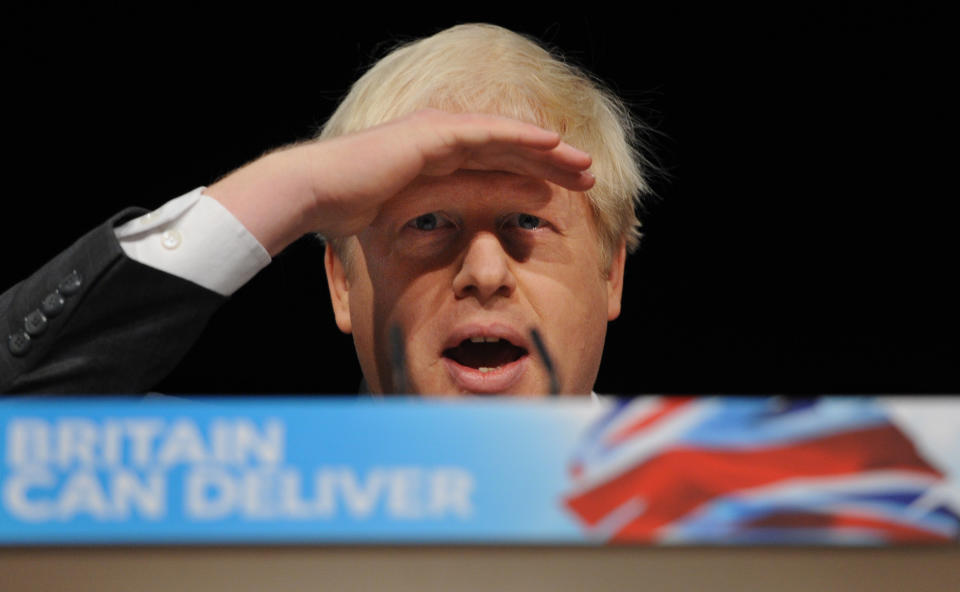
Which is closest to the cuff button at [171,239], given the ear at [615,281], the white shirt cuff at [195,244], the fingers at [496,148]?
the white shirt cuff at [195,244]

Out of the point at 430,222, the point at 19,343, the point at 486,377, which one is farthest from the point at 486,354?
the point at 19,343

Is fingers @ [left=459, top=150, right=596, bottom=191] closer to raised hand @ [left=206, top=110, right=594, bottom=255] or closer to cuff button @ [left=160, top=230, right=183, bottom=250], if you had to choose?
raised hand @ [left=206, top=110, right=594, bottom=255]

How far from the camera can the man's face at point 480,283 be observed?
123 centimetres

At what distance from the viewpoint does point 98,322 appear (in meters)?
0.99

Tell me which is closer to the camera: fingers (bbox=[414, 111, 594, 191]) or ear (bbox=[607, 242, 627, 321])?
fingers (bbox=[414, 111, 594, 191])

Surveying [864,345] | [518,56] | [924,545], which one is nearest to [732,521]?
[924,545]

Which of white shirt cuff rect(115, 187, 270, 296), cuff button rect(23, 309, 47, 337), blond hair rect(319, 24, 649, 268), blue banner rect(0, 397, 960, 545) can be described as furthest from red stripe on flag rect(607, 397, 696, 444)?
blond hair rect(319, 24, 649, 268)

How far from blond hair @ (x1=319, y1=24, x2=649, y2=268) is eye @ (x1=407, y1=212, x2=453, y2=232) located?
145 mm

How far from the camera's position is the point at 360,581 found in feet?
1.97

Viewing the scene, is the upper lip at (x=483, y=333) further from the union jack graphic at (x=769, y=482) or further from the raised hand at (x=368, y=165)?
the union jack graphic at (x=769, y=482)

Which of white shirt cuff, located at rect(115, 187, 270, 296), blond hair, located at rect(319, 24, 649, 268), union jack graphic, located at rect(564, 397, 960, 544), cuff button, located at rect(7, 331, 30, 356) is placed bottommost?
union jack graphic, located at rect(564, 397, 960, 544)

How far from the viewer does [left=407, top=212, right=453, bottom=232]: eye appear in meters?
1.26

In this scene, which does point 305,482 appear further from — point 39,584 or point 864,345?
point 864,345

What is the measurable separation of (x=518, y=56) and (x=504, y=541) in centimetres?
95
